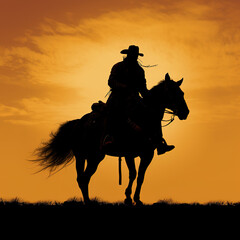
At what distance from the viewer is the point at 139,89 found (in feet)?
47.4

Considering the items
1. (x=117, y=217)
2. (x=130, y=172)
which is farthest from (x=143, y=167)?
(x=117, y=217)

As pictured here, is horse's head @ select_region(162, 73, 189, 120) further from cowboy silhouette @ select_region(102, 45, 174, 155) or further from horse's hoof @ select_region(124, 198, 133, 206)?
horse's hoof @ select_region(124, 198, 133, 206)

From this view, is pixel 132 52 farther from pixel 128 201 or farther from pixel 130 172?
pixel 128 201

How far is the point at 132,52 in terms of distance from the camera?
46.6 ft

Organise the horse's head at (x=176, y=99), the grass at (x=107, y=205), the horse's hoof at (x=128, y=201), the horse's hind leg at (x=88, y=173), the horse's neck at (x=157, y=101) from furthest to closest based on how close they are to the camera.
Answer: the horse's hind leg at (x=88, y=173), the horse's neck at (x=157, y=101), the horse's head at (x=176, y=99), the horse's hoof at (x=128, y=201), the grass at (x=107, y=205)

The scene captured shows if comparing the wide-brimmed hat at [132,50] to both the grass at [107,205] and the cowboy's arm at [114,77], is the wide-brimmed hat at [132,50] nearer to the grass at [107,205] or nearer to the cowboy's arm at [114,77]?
the cowboy's arm at [114,77]

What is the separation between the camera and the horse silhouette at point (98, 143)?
13.5 m

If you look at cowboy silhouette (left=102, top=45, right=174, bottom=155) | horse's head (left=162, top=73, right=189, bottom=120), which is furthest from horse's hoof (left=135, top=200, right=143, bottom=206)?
horse's head (left=162, top=73, right=189, bottom=120)

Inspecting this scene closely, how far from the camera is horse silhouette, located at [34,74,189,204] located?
13.5m

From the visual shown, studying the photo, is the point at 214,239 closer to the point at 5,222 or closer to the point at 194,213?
the point at 194,213

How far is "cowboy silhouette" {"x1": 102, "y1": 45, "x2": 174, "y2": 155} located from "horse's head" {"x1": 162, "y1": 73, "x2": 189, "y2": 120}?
0.52 m

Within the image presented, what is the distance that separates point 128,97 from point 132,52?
1361mm

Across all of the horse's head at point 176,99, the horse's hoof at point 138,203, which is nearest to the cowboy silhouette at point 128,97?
the horse's head at point 176,99

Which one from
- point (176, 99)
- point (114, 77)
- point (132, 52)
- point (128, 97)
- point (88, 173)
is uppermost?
point (132, 52)
